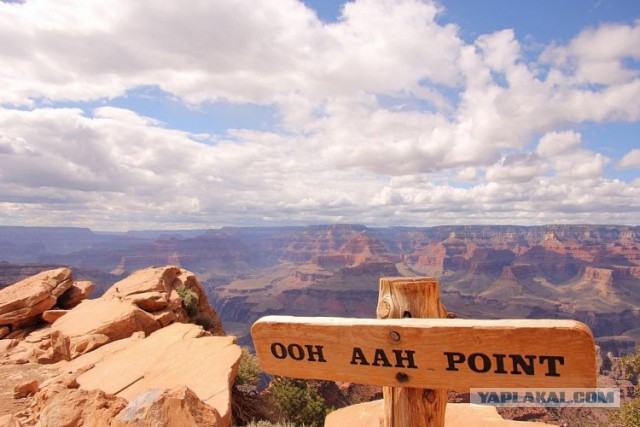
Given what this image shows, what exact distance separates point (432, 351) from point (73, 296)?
2172 cm

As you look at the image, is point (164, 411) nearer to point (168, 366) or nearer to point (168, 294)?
point (168, 366)

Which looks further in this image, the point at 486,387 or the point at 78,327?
the point at 78,327

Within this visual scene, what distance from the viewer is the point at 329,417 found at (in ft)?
25.7

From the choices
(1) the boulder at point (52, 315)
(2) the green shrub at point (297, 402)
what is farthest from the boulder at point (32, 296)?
(2) the green shrub at point (297, 402)

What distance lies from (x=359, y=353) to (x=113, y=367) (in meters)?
10.2

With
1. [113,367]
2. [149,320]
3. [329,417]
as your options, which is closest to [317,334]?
[329,417]

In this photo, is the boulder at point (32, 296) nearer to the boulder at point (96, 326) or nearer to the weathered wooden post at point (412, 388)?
the boulder at point (96, 326)

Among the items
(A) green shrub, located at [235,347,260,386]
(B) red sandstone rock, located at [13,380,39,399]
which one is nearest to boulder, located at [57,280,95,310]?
(A) green shrub, located at [235,347,260,386]

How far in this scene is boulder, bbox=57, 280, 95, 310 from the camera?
19.0 m

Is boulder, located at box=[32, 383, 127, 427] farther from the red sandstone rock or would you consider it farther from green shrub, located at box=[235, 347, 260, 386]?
green shrub, located at box=[235, 347, 260, 386]

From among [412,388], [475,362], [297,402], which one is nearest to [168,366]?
[412,388]

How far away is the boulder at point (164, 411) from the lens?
543cm

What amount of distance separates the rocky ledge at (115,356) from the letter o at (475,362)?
4927mm

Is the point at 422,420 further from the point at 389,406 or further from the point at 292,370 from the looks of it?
the point at 292,370
